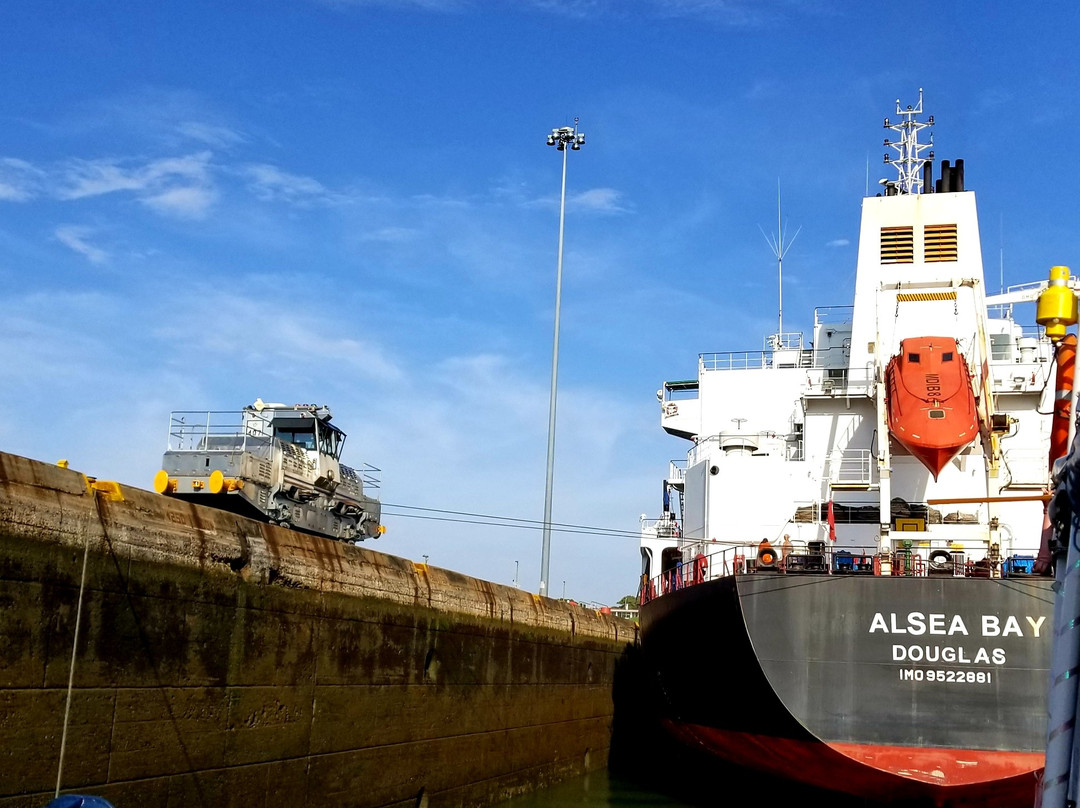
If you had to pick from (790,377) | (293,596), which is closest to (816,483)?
(790,377)

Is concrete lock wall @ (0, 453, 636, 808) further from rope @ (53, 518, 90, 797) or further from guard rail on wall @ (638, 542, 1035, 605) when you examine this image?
guard rail on wall @ (638, 542, 1035, 605)

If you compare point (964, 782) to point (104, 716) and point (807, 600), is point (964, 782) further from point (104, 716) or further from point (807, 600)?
point (104, 716)

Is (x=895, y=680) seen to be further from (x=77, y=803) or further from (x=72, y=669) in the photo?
(x=77, y=803)

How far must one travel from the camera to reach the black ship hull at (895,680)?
13148mm

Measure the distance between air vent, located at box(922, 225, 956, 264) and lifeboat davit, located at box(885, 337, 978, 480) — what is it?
517cm

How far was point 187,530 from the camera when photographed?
31.1 ft

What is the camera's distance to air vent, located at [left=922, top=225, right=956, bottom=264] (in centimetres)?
2202

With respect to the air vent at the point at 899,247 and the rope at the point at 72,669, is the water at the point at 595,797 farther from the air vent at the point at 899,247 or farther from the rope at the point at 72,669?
the air vent at the point at 899,247

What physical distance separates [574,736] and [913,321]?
10814 millimetres

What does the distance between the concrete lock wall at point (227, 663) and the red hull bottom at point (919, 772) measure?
4.82 meters

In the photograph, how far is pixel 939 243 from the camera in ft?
72.7

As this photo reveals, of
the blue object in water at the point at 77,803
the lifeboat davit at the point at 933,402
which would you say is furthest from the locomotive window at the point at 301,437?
the blue object in water at the point at 77,803

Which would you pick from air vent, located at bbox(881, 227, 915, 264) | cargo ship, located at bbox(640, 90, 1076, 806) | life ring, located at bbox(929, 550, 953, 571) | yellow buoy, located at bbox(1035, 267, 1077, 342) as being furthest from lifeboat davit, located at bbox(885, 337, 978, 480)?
yellow buoy, located at bbox(1035, 267, 1077, 342)

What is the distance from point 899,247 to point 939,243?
2.72 ft
